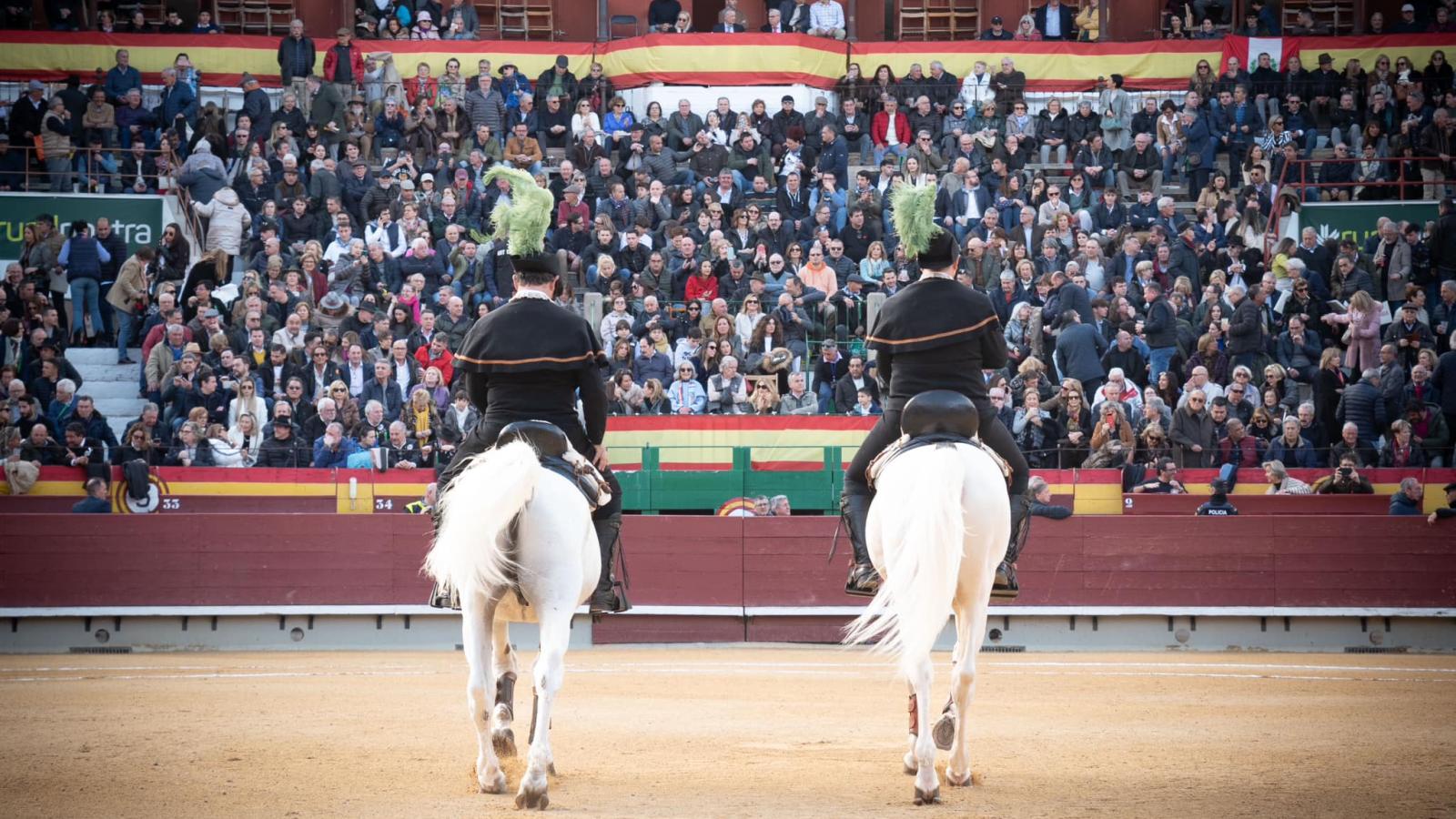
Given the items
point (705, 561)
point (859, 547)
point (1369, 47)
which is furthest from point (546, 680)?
point (1369, 47)

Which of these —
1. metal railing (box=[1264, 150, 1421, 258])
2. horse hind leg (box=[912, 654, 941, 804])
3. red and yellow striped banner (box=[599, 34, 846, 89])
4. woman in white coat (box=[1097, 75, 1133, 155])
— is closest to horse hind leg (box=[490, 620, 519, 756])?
horse hind leg (box=[912, 654, 941, 804])

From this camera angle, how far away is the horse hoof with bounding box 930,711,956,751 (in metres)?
7.20

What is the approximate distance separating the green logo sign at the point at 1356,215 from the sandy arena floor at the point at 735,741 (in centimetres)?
1010

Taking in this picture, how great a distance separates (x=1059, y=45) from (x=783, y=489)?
1344 centimetres

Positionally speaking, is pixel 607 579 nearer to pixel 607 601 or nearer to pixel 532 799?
pixel 607 601

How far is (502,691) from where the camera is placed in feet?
24.5

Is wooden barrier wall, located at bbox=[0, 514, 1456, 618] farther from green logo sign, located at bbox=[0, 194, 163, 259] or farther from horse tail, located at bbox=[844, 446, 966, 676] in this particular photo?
horse tail, located at bbox=[844, 446, 966, 676]

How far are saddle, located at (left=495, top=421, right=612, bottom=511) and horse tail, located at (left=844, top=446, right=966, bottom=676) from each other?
4.26 ft

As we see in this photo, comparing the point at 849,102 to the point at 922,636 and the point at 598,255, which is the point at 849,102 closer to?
the point at 598,255

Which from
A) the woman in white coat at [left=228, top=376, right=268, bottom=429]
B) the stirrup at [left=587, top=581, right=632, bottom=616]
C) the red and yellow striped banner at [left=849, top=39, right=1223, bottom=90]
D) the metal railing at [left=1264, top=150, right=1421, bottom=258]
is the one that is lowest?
the woman in white coat at [left=228, top=376, right=268, bottom=429]

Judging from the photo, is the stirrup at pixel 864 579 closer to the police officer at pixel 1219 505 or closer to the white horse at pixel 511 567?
the white horse at pixel 511 567

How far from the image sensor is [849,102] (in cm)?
2417

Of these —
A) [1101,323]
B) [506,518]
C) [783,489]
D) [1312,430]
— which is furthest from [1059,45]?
[506,518]

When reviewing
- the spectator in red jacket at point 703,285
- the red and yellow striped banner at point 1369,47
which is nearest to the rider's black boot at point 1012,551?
the spectator in red jacket at point 703,285
